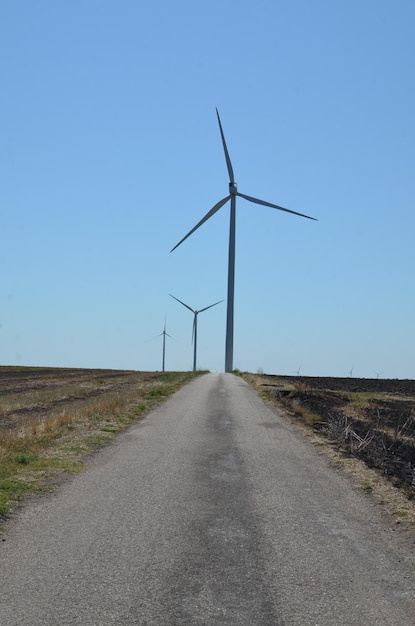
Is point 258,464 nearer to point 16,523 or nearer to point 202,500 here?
point 202,500

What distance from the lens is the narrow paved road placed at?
279 inches

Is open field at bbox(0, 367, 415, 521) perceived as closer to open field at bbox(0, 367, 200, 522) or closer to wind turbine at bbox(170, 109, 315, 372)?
open field at bbox(0, 367, 200, 522)

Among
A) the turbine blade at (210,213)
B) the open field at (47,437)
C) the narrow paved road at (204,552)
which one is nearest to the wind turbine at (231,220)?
the turbine blade at (210,213)

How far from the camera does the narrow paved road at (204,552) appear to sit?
7098mm

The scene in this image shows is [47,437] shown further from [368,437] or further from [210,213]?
[210,213]

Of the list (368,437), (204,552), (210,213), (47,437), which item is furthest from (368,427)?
(210,213)

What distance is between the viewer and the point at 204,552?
30.0 ft

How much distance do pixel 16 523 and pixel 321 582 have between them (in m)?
4.43

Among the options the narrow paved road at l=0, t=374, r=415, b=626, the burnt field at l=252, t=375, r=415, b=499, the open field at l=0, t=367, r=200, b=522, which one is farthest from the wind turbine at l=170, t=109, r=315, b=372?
the narrow paved road at l=0, t=374, r=415, b=626

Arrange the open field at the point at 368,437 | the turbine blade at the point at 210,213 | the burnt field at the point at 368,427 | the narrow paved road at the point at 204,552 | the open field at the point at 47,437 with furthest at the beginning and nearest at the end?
the turbine blade at the point at 210,213 → the burnt field at the point at 368,427 → the open field at the point at 368,437 → the open field at the point at 47,437 → the narrow paved road at the point at 204,552

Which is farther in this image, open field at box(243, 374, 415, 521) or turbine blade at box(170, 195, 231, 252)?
turbine blade at box(170, 195, 231, 252)

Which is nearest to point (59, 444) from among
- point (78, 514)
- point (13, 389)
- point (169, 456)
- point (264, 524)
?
point (169, 456)

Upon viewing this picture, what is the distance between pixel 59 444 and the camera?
742 inches

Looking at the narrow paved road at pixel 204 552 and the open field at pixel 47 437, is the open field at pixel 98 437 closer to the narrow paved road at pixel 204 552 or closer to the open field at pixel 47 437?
the open field at pixel 47 437
